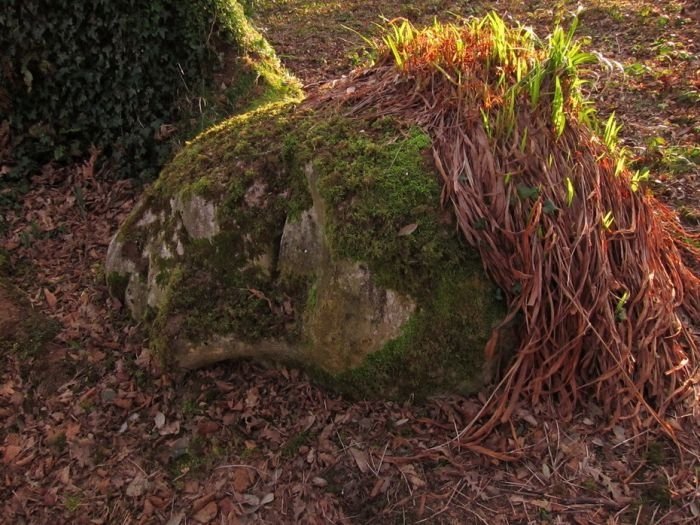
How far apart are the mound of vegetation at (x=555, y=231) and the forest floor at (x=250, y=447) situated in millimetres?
200

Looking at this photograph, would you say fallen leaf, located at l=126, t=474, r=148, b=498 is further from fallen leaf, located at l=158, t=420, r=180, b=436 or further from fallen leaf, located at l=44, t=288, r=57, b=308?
fallen leaf, located at l=44, t=288, r=57, b=308

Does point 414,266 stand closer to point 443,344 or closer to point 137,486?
point 443,344

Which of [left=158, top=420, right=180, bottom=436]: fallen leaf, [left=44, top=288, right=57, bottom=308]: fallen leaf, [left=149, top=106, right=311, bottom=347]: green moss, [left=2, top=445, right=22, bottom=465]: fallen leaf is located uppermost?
[left=149, top=106, right=311, bottom=347]: green moss

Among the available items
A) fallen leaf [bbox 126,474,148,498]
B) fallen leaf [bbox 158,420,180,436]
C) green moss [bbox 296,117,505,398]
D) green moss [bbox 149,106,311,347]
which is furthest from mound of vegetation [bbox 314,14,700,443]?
fallen leaf [bbox 126,474,148,498]

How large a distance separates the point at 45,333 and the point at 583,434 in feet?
10.7

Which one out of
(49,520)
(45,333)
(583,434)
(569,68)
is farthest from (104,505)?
(569,68)

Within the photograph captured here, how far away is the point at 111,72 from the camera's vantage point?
4.57 meters

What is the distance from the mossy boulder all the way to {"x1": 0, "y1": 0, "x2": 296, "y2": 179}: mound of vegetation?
4.46 ft

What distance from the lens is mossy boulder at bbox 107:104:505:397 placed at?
2863 mm

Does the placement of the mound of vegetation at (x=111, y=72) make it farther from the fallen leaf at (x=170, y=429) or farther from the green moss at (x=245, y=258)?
the fallen leaf at (x=170, y=429)

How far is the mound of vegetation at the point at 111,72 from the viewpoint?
4352mm

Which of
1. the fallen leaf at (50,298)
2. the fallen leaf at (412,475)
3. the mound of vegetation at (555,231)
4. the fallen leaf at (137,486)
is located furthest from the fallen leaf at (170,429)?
the mound of vegetation at (555,231)

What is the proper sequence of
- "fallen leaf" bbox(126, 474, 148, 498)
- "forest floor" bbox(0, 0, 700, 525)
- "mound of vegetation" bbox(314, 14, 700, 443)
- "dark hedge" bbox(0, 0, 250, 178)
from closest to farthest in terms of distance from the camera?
"forest floor" bbox(0, 0, 700, 525) < "mound of vegetation" bbox(314, 14, 700, 443) < "fallen leaf" bbox(126, 474, 148, 498) < "dark hedge" bbox(0, 0, 250, 178)

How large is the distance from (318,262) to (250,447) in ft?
3.39
